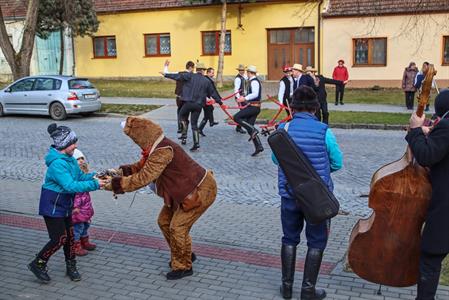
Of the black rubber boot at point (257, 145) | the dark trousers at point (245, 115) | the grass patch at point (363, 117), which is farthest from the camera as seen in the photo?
the grass patch at point (363, 117)

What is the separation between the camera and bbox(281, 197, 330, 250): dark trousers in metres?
4.76

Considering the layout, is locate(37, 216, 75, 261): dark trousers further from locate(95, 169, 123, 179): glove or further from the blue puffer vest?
the blue puffer vest

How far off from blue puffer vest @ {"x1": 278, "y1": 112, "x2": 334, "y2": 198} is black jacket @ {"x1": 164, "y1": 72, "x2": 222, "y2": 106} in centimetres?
799

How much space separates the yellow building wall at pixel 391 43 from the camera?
27.2 metres

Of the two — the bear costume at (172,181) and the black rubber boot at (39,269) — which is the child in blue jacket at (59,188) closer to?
the black rubber boot at (39,269)

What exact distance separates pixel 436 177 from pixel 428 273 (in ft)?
2.47

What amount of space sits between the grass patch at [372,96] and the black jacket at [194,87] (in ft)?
36.6

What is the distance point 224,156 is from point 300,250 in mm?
5848

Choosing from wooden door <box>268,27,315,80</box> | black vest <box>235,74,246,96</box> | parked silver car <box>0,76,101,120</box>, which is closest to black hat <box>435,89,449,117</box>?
black vest <box>235,74,246,96</box>

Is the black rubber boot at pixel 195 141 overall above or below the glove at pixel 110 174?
below

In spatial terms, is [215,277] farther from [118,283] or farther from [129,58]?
[129,58]

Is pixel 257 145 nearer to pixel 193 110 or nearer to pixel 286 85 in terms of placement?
pixel 193 110

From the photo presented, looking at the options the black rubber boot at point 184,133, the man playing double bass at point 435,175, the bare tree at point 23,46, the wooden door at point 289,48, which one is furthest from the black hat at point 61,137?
the wooden door at point 289,48

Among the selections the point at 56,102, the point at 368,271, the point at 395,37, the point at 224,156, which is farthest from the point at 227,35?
the point at 368,271
